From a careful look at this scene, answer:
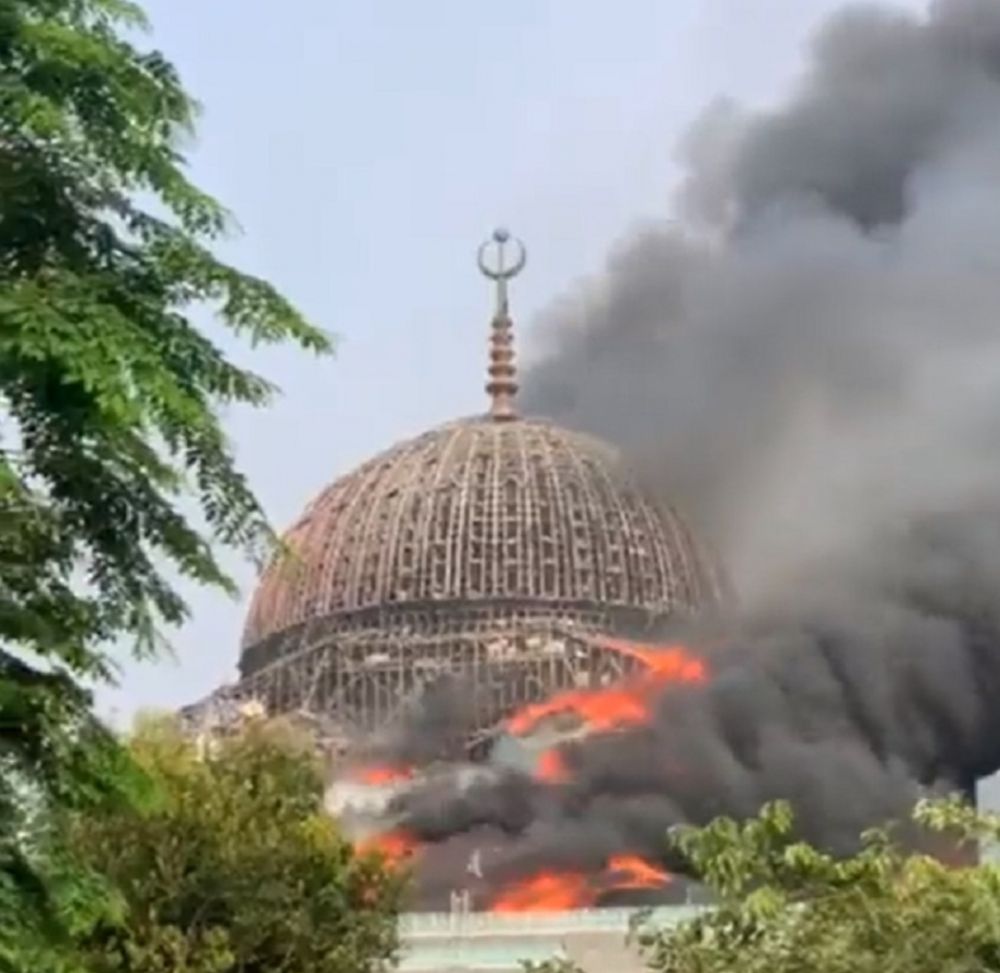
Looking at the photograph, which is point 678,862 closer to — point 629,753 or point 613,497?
point 629,753

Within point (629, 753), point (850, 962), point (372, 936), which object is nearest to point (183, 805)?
point (372, 936)

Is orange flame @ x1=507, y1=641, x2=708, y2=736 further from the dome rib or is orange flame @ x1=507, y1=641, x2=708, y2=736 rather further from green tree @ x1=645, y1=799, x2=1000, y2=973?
green tree @ x1=645, y1=799, x2=1000, y2=973

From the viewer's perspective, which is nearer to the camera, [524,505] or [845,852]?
[845,852]

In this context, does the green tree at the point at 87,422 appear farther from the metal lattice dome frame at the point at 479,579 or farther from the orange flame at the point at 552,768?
the metal lattice dome frame at the point at 479,579

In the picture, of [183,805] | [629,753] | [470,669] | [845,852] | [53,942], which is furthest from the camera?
[470,669]

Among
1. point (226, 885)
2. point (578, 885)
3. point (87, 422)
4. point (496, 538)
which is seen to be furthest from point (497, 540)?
point (87, 422)

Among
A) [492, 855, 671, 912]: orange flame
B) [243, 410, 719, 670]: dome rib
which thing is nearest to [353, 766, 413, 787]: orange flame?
[243, 410, 719, 670]: dome rib

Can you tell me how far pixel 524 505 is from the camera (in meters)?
61.9

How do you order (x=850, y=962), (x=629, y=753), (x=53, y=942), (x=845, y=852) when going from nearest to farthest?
(x=53, y=942) < (x=850, y=962) < (x=845, y=852) < (x=629, y=753)

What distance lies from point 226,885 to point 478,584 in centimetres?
3333

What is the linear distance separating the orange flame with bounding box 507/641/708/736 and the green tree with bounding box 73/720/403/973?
2820cm

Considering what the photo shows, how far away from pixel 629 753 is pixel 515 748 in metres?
3.51

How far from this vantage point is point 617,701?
58.2m

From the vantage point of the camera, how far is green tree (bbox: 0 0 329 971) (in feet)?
30.5
